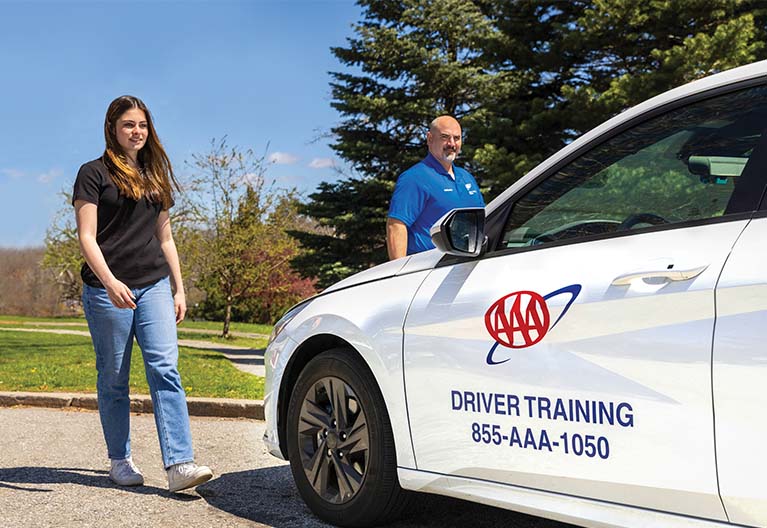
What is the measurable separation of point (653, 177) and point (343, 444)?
5.73 ft

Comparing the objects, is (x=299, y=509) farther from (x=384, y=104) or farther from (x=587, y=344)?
(x=384, y=104)

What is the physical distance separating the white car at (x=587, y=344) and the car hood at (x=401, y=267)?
0.04 feet

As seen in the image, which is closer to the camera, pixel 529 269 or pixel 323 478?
pixel 529 269

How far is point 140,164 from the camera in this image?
5094 millimetres

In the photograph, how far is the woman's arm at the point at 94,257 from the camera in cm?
457

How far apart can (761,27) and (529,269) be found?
58.2 ft

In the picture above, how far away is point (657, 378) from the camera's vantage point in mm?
2684

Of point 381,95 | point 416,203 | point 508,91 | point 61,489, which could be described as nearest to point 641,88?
point 508,91

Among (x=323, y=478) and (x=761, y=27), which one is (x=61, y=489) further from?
(x=761, y=27)

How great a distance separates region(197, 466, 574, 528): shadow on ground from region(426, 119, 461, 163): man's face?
2.12m

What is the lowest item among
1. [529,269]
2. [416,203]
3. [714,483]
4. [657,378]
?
[714,483]

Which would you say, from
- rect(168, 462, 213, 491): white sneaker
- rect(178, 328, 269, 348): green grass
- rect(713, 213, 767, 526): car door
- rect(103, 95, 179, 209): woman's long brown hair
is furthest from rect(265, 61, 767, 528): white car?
rect(178, 328, 269, 348): green grass

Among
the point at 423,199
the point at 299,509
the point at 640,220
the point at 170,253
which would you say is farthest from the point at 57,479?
the point at 640,220

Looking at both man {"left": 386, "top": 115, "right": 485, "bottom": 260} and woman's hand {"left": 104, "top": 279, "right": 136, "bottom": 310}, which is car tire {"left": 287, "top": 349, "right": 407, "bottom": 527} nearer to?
woman's hand {"left": 104, "top": 279, "right": 136, "bottom": 310}
